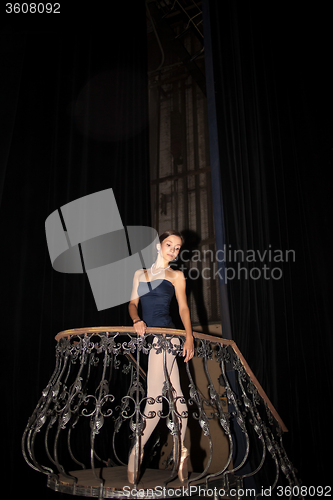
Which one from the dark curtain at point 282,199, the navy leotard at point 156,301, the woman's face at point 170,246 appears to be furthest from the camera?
the dark curtain at point 282,199

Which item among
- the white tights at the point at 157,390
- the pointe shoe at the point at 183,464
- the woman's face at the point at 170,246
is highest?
the woman's face at the point at 170,246

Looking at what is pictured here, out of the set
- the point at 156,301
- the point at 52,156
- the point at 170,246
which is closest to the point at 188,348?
the point at 156,301

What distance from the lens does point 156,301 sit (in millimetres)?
2955

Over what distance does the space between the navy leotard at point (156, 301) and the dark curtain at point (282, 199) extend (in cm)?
85

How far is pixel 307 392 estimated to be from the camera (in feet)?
11.6

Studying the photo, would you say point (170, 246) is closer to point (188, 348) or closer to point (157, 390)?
point (188, 348)

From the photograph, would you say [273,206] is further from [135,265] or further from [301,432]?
[301,432]

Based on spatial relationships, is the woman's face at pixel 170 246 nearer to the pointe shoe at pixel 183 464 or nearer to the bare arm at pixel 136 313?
the bare arm at pixel 136 313

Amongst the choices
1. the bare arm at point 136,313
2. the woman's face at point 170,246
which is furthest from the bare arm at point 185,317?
the bare arm at point 136,313

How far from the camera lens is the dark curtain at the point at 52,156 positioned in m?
3.52

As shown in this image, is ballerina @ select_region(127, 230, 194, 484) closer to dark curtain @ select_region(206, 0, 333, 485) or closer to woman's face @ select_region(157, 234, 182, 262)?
woman's face @ select_region(157, 234, 182, 262)

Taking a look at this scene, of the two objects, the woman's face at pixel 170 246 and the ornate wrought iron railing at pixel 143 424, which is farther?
the woman's face at pixel 170 246

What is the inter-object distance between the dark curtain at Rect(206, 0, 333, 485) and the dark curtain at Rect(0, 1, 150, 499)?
162cm

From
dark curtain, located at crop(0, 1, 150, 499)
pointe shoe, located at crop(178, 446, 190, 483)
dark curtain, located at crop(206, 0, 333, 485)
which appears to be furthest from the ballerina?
dark curtain, located at crop(0, 1, 150, 499)
